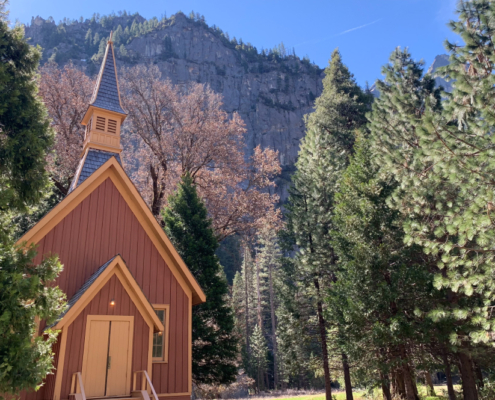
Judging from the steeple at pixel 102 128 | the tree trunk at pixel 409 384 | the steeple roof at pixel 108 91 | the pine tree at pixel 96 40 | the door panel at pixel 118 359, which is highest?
the pine tree at pixel 96 40

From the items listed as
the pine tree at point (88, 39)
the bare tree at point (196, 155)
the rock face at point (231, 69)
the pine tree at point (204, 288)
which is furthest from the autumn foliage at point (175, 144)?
the pine tree at point (88, 39)

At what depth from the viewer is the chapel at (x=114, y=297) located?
28.6 feet

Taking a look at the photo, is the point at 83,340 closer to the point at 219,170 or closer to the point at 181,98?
the point at 219,170

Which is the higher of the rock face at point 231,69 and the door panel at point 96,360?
the rock face at point 231,69

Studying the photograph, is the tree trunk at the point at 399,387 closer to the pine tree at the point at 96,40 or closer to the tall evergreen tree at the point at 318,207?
the tall evergreen tree at the point at 318,207

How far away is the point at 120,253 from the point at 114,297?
158cm

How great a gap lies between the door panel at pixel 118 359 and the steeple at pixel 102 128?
5480mm

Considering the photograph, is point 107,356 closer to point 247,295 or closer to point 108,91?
point 108,91

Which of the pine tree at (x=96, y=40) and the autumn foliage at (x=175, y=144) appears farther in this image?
the pine tree at (x=96, y=40)

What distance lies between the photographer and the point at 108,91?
15.4m

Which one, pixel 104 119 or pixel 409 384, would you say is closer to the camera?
pixel 409 384

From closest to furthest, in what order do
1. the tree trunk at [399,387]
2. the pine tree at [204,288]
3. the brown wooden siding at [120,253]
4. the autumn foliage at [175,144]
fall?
1. the brown wooden siding at [120,253]
2. the pine tree at [204,288]
3. the tree trunk at [399,387]
4. the autumn foliage at [175,144]

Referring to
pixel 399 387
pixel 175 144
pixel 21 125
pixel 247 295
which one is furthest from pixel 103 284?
pixel 247 295

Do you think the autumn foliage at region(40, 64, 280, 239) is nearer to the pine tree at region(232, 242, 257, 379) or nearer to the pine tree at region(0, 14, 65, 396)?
the pine tree at region(0, 14, 65, 396)
